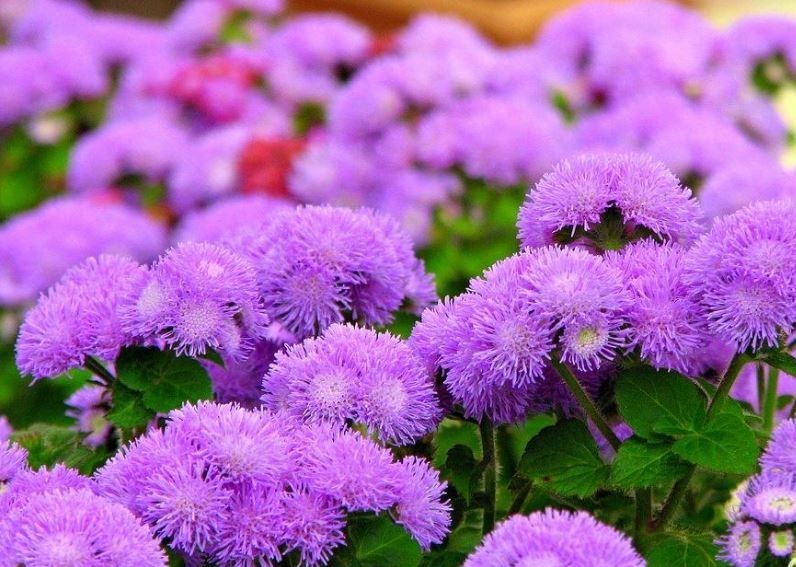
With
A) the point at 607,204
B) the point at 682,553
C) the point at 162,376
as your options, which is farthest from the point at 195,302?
the point at 682,553

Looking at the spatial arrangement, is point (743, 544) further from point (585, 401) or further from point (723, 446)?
point (585, 401)

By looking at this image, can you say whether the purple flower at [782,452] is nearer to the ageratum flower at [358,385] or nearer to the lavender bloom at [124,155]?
the ageratum flower at [358,385]

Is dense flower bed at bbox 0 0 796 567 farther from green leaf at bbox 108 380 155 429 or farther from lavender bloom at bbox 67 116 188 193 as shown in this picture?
lavender bloom at bbox 67 116 188 193

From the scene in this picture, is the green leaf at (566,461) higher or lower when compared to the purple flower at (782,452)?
lower

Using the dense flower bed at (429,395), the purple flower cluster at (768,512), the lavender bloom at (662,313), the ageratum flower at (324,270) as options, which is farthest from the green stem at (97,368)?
the purple flower cluster at (768,512)

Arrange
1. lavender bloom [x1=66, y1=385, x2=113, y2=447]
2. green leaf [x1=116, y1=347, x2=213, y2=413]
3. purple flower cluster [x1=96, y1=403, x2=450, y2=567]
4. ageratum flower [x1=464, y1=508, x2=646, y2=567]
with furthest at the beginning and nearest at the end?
lavender bloom [x1=66, y1=385, x2=113, y2=447] < green leaf [x1=116, y1=347, x2=213, y2=413] < purple flower cluster [x1=96, y1=403, x2=450, y2=567] < ageratum flower [x1=464, y1=508, x2=646, y2=567]

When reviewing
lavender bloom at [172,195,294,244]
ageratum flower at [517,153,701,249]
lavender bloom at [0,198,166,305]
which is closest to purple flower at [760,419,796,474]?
ageratum flower at [517,153,701,249]

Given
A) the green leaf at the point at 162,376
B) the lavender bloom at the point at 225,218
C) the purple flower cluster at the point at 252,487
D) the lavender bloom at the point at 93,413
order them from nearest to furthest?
the purple flower cluster at the point at 252,487
the green leaf at the point at 162,376
the lavender bloom at the point at 93,413
the lavender bloom at the point at 225,218

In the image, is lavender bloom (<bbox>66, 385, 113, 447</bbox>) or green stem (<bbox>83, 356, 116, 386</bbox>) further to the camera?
lavender bloom (<bbox>66, 385, 113, 447</bbox>)
